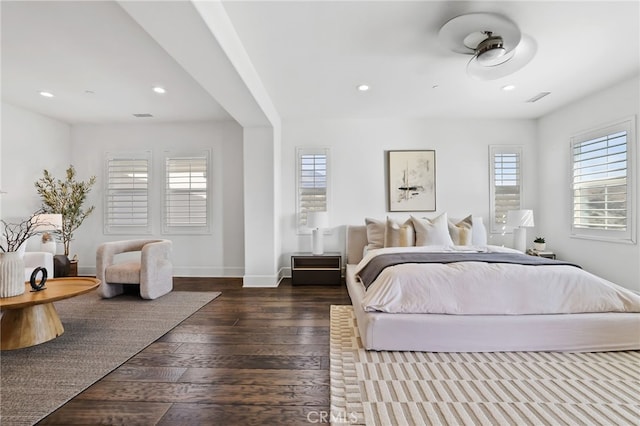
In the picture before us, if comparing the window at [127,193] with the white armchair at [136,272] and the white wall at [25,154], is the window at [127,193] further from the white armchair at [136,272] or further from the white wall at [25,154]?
the white armchair at [136,272]

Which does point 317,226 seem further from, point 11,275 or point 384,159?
point 11,275

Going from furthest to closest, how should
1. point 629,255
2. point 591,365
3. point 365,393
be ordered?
point 629,255 < point 591,365 < point 365,393

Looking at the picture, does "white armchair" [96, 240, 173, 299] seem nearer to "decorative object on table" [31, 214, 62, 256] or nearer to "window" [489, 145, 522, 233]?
"decorative object on table" [31, 214, 62, 256]

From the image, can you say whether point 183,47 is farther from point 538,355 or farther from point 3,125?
point 3,125

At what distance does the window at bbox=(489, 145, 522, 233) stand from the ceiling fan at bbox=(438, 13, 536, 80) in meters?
2.50

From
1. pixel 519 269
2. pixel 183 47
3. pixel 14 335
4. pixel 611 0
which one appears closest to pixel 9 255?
pixel 14 335

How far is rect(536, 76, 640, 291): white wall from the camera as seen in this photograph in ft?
11.4

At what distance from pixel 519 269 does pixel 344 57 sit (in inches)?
98.8

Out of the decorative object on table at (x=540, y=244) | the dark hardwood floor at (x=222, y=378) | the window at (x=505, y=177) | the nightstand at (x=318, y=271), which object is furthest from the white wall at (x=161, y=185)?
the decorative object on table at (x=540, y=244)

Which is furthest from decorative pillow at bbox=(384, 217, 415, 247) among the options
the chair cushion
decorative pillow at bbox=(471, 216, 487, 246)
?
the chair cushion

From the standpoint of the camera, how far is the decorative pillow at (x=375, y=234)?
4353 millimetres

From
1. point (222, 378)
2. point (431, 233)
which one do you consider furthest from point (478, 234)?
point (222, 378)

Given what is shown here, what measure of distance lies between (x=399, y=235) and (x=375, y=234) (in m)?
0.46

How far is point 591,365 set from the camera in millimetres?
2111
